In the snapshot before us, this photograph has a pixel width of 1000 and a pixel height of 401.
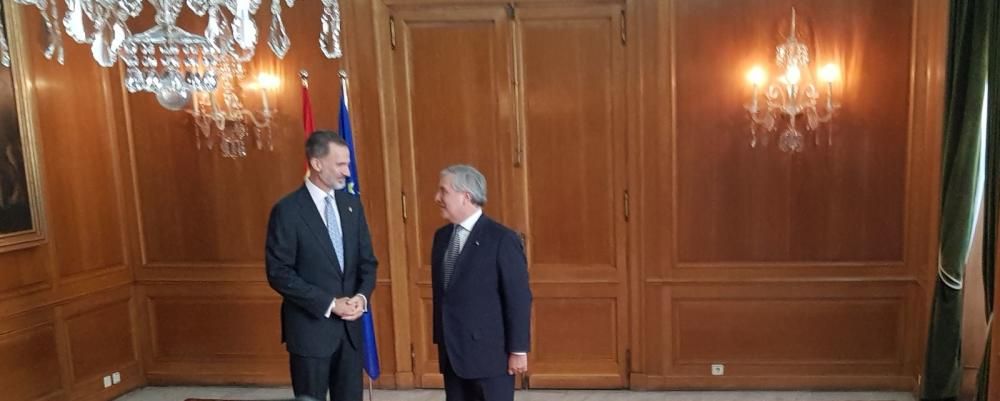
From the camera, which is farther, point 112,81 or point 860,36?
point 112,81

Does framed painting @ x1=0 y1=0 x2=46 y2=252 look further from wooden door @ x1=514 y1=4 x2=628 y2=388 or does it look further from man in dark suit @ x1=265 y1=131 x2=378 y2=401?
wooden door @ x1=514 y1=4 x2=628 y2=388

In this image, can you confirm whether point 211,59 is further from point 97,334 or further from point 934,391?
point 934,391

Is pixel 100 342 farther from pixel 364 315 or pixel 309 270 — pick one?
pixel 309 270

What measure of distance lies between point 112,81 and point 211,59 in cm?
167

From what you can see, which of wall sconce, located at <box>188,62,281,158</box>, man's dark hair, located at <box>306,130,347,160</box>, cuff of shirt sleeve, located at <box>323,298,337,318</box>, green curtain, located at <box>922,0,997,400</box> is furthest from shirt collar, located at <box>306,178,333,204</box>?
green curtain, located at <box>922,0,997,400</box>

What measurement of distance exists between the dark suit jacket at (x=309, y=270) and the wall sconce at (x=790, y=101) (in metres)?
2.30

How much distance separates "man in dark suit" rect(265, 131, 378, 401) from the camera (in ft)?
9.73

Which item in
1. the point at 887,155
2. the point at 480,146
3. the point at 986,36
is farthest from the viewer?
the point at 480,146

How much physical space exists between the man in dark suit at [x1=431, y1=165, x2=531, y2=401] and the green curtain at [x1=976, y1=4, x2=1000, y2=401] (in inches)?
78.2

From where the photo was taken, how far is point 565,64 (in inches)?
158

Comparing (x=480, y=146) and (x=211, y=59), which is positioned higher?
(x=211, y=59)

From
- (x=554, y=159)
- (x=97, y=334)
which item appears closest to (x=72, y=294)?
(x=97, y=334)

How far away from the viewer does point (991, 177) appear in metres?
3.00

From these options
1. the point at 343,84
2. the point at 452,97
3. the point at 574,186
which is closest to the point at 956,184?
the point at 574,186
